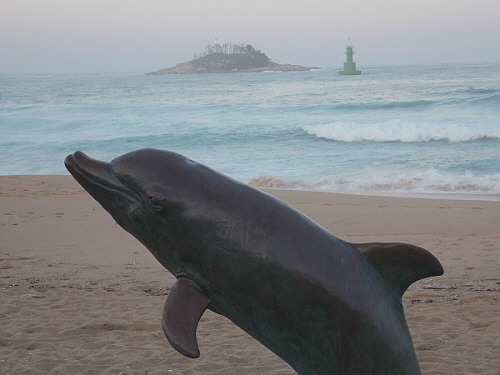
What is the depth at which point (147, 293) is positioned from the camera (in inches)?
328

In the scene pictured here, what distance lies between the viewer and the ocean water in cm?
1942

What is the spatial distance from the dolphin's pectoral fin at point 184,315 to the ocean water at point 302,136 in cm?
1411

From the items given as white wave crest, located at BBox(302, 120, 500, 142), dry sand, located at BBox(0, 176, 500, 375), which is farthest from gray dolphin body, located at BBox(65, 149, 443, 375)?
→ white wave crest, located at BBox(302, 120, 500, 142)

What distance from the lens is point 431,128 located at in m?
28.1

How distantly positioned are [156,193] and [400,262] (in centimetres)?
112

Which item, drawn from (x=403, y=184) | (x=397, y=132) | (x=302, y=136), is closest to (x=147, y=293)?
(x=403, y=184)

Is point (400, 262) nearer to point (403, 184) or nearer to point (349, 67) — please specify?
point (403, 184)

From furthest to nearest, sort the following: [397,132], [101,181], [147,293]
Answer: [397,132]
[147,293]
[101,181]

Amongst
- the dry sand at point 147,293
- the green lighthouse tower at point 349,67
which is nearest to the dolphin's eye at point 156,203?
the dry sand at point 147,293

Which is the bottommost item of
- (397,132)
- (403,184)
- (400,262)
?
(403,184)

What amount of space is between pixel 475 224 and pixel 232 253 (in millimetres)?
9720

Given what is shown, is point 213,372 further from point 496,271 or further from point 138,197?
point 496,271

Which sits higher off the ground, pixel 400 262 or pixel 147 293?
pixel 400 262

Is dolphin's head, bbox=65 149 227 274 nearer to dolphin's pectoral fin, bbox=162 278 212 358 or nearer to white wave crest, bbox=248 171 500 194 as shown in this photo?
dolphin's pectoral fin, bbox=162 278 212 358
